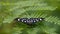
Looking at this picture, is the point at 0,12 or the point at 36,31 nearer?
the point at 36,31

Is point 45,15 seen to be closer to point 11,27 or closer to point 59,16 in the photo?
point 59,16

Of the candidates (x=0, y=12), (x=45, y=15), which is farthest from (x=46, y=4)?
(x=0, y=12)

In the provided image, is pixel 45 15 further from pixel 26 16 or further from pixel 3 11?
pixel 3 11

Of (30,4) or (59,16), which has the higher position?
(30,4)

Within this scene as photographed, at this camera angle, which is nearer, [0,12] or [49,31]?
[49,31]

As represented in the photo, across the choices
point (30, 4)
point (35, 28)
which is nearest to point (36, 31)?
point (35, 28)

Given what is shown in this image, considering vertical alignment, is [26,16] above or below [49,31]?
above
